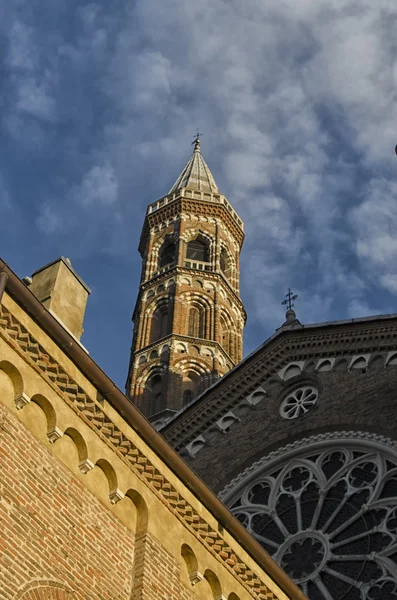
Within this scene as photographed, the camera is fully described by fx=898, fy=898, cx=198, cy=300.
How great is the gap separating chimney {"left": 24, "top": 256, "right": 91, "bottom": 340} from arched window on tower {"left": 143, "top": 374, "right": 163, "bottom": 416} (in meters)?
19.2

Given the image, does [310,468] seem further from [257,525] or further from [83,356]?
[83,356]

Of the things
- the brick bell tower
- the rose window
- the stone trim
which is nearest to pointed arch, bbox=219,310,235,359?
the brick bell tower

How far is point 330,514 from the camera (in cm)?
1844

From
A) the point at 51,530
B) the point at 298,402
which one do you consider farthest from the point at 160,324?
the point at 51,530

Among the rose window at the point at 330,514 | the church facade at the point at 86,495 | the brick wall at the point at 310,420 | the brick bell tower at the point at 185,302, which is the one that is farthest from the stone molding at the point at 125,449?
the brick bell tower at the point at 185,302

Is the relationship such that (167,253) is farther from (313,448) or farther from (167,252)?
(313,448)

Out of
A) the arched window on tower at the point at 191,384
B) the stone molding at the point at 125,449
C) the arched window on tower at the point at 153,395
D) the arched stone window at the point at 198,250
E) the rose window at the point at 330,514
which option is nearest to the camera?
the stone molding at the point at 125,449

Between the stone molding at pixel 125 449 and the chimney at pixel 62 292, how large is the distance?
2762 millimetres

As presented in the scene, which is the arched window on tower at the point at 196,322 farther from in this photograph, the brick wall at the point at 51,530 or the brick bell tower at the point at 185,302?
the brick wall at the point at 51,530

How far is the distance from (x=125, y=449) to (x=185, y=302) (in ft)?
82.4

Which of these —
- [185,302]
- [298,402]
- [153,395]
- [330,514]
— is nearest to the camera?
[330,514]

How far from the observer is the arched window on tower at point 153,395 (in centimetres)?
3247

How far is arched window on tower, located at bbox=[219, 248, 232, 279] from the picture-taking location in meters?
38.8

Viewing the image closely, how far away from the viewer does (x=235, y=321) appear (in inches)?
1460
